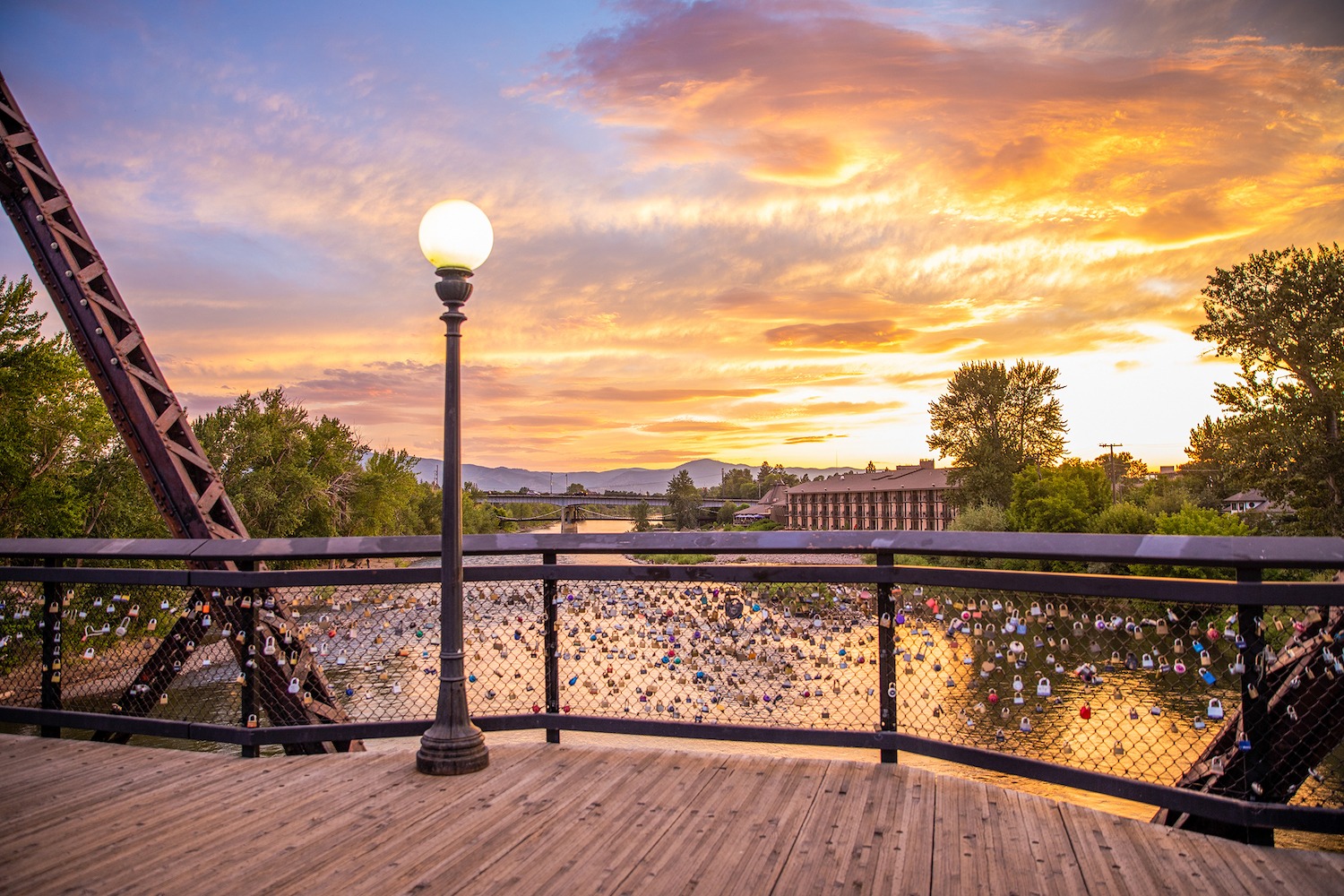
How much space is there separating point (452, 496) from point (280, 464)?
38.5m

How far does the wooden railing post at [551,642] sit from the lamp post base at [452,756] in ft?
1.43

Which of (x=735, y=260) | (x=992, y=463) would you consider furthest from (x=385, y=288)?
(x=992, y=463)

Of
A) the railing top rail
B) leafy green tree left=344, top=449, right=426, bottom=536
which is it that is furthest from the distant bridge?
the railing top rail

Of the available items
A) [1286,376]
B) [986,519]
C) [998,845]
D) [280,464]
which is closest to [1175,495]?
[986,519]

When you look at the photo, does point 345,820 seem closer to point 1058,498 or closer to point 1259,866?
point 1259,866

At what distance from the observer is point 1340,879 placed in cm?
261

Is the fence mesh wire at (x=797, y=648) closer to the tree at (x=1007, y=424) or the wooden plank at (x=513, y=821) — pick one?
the wooden plank at (x=513, y=821)

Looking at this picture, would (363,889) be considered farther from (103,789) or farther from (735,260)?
(735,260)

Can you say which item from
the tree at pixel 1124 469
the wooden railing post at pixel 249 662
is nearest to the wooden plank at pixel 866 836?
the wooden railing post at pixel 249 662

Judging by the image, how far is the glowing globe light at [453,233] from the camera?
4.34 m

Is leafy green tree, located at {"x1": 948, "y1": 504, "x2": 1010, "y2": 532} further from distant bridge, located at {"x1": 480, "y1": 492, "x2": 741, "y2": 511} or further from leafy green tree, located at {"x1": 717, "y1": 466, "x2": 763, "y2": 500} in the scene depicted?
leafy green tree, located at {"x1": 717, "y1": 466, "x2": 763, "y2": 500}

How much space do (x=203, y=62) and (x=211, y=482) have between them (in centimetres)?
1053

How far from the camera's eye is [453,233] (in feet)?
14.3

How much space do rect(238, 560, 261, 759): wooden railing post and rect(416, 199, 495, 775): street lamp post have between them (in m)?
1.05
